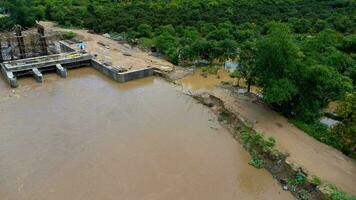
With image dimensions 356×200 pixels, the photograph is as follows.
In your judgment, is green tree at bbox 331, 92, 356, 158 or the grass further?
the grass

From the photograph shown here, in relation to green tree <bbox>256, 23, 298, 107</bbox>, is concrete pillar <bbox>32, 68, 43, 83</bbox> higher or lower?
lower

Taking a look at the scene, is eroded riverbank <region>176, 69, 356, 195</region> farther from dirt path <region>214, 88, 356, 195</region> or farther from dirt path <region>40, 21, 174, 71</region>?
dirt path <region>40, 21, 174, 71</region>

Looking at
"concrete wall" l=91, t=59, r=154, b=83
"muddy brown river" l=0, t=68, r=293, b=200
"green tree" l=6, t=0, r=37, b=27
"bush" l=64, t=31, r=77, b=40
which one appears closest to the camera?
"muddy brown river" l=0, t=68, r=293, b=200

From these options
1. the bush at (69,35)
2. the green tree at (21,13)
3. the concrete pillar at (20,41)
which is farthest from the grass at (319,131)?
the green tree at (21,13)

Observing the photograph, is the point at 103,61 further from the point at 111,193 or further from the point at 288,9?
the point at 288,9

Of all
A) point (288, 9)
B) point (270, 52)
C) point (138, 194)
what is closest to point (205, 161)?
Answer: point (138, 194)

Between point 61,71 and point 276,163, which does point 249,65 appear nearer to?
point 276,163

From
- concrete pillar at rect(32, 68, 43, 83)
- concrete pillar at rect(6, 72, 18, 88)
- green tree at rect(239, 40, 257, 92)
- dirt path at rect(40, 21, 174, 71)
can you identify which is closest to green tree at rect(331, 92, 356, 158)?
green tree at rect(239, 40, 257, 92)

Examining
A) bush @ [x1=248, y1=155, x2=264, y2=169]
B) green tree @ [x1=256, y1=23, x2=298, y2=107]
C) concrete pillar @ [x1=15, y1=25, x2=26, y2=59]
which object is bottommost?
bush @ [x1=248, y1=155, x2=264, y2=169]

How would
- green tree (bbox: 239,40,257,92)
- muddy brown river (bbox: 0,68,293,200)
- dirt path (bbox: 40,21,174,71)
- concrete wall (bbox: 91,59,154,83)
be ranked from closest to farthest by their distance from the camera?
muddy brown river (bbox: 0,68,293,200) < green tree (bbox: 239,40,257,92) < concrete wall (bbox: 91,59,154,83) < dirt path (bbox: 40,21,174,71)
